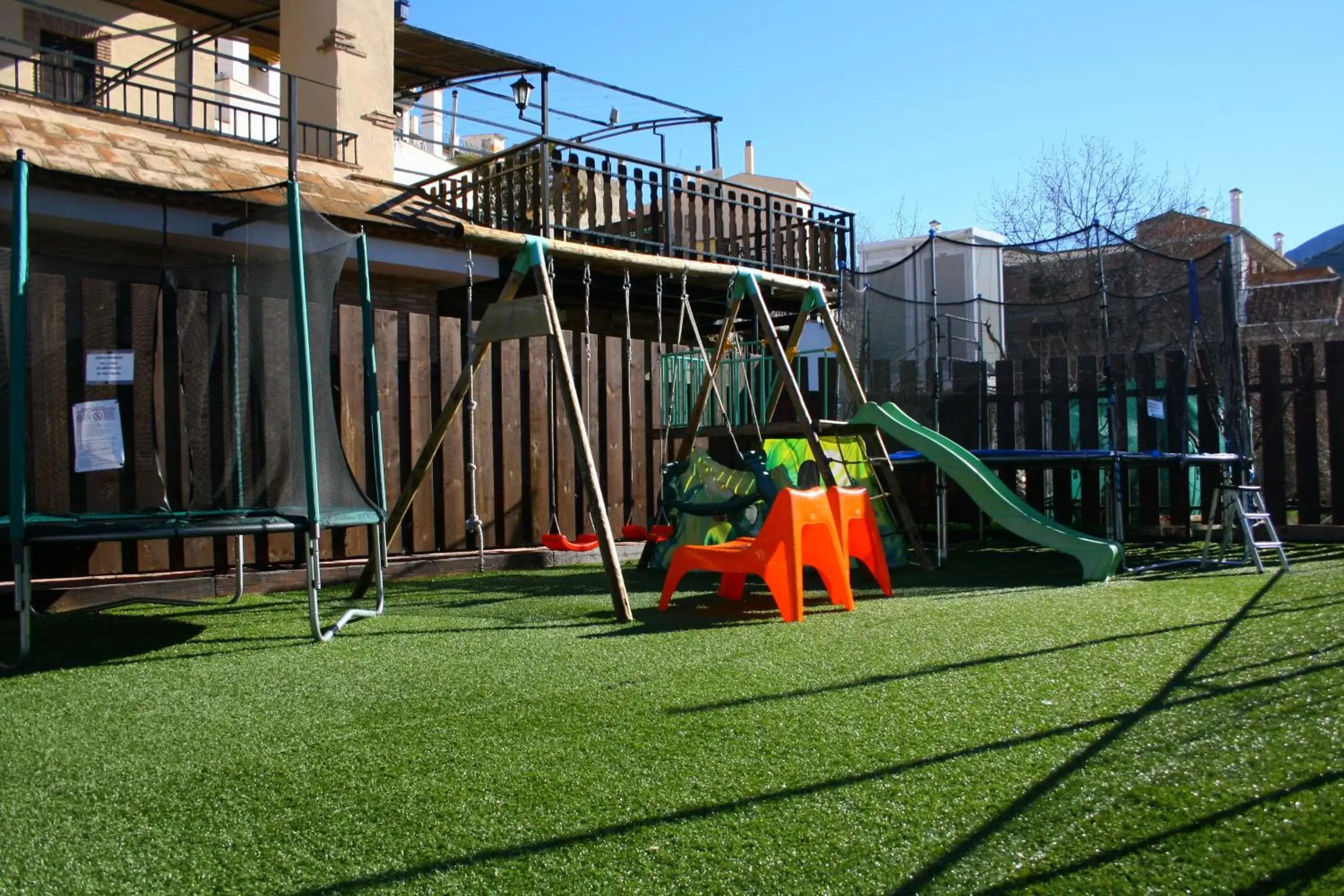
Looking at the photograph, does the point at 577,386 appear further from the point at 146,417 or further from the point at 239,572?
the point at 146,417

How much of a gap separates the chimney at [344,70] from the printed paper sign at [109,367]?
850 centimetres

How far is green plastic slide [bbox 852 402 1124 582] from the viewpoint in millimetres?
7699

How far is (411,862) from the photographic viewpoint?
2.40m

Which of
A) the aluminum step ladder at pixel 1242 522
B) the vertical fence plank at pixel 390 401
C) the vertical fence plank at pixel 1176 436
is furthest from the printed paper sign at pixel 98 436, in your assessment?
the vertical fence plank at pixel 1176 436

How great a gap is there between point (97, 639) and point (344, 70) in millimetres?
10342

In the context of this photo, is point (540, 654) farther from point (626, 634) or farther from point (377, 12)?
point (377, 12)

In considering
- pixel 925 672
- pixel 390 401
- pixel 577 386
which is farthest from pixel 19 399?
pixel 577 386

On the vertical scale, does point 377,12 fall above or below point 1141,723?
above

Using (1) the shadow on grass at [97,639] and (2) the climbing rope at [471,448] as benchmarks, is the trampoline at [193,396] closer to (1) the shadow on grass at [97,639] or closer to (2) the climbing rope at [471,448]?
(1) the shadow on grass at [97,639]

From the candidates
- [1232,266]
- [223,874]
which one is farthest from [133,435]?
[1232,266]

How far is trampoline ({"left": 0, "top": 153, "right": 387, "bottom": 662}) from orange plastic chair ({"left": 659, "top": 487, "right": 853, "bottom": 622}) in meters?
1.71

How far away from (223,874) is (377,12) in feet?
46.3

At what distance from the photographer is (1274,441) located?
Answer: 35.4 feet

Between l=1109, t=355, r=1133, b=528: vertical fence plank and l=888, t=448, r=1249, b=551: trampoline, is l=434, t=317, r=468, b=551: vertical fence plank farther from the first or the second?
l=1109, t=355, r=1133, b=528: vertical fence plank
